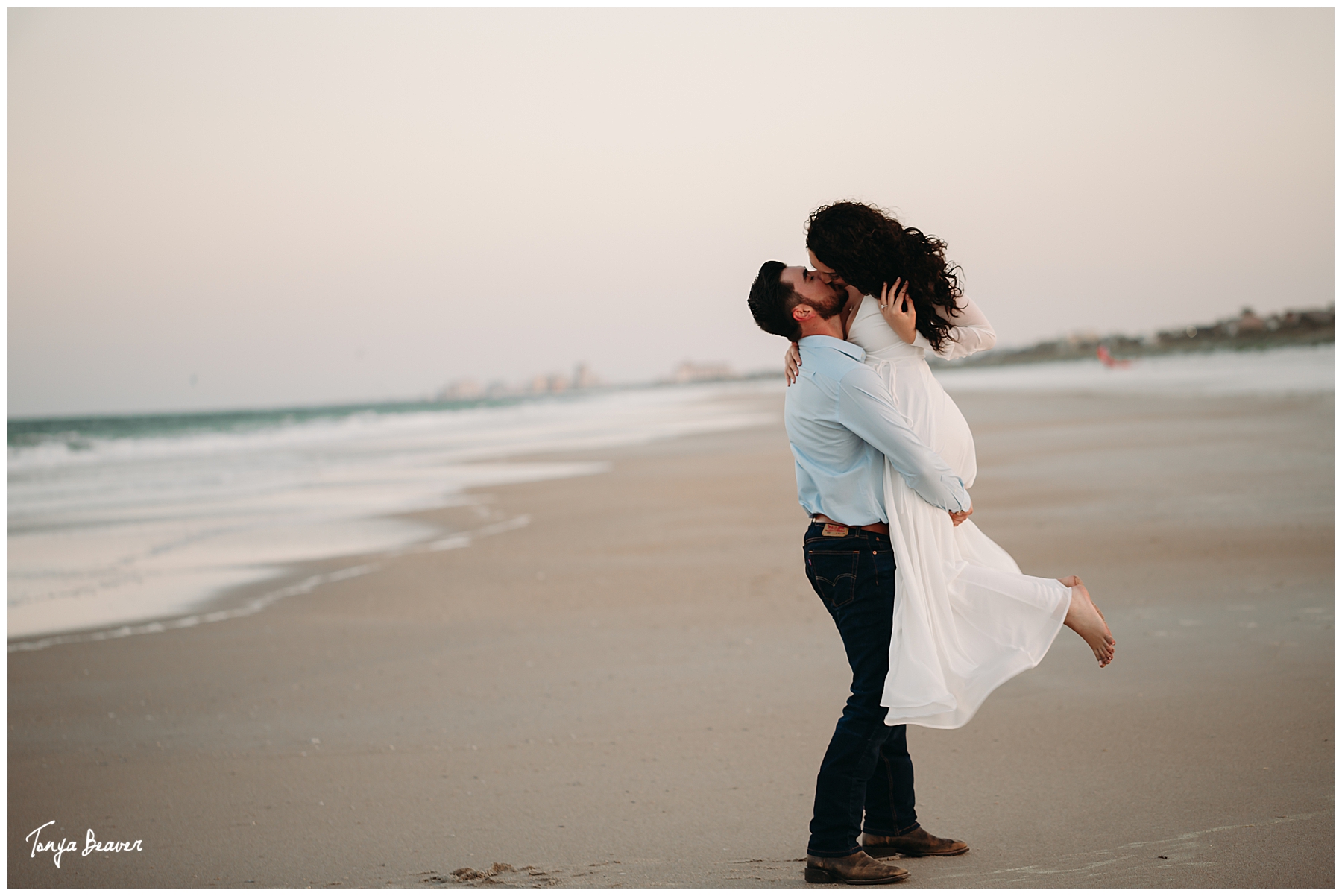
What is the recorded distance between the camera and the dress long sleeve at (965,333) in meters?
3.00

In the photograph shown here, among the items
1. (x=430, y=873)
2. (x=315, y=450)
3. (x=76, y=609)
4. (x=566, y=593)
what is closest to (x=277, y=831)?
(x=430, y=873)

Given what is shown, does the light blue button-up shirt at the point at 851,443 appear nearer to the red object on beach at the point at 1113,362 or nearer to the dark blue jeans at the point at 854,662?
the dark blue jeans at the point at 854,662

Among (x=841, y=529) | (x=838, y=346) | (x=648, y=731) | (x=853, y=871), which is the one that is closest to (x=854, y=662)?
(x=841, y=529)

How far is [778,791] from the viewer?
3854 millimetres

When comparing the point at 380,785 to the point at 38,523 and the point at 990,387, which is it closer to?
the point at 38,523

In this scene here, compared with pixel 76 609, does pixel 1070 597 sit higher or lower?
higher

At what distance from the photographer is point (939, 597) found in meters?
2.94

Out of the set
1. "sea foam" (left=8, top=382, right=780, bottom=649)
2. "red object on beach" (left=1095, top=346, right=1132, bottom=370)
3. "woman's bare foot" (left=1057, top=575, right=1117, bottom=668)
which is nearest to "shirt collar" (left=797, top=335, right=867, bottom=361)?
"woman's bare foot" (left=1057, top=575, right=1117, bottom=668)

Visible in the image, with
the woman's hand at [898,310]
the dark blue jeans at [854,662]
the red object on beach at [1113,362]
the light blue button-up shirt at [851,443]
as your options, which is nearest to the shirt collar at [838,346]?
the light blue button-up shirt at [851,443]

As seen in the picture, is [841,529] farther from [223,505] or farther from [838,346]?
[223,505]

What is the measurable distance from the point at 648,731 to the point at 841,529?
6.28 feet

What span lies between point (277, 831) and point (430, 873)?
771 mm

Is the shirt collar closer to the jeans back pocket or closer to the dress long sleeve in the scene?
the dress long sleeve

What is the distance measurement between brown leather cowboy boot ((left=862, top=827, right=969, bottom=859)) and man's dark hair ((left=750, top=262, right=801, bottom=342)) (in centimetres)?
159
